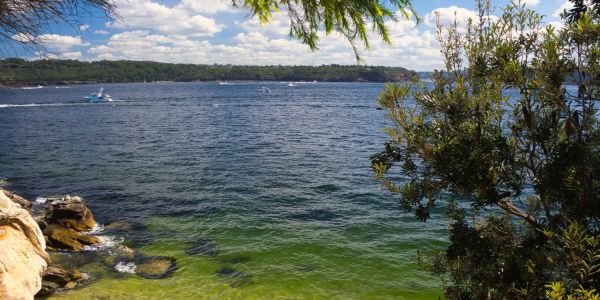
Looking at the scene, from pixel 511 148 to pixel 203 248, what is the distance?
15242 millimetres

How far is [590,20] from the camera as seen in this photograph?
205 inches

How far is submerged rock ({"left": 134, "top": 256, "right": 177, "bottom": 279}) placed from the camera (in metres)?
15.9

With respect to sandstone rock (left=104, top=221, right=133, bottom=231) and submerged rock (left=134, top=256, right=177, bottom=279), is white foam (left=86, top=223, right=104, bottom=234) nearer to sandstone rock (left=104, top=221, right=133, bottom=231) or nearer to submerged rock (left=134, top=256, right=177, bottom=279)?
sandstone rock (left=104, top=221, right=133, bottom=231)

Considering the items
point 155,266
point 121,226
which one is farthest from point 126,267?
point 121,226

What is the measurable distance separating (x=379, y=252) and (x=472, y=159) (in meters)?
13.1

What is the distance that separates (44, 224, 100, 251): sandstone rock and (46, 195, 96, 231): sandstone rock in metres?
0.70

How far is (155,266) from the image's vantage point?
16641 millimetres

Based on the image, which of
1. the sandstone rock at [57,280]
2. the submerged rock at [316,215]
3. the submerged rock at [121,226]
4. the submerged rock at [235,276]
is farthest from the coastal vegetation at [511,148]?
the submerged rock at [121,226]

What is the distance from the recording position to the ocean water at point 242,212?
15305 millimetres

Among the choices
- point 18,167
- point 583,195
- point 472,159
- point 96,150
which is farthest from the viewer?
point 96,150

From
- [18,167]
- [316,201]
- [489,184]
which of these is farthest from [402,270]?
[18,167]

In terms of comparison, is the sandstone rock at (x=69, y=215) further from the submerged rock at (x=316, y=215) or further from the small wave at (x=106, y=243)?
the submerged rock at (x=316, y=215)

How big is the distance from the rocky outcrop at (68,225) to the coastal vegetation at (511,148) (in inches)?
671

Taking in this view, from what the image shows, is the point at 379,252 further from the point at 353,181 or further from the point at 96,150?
the point at 96,150
